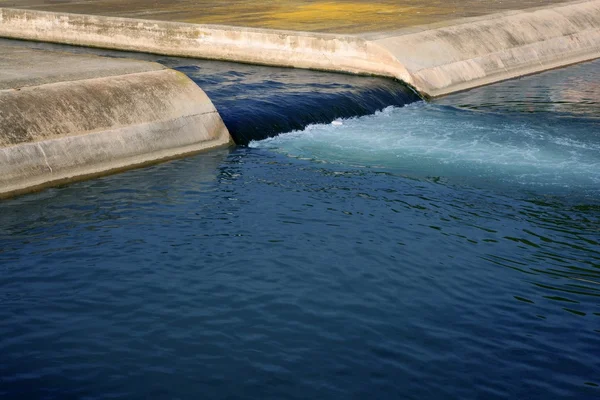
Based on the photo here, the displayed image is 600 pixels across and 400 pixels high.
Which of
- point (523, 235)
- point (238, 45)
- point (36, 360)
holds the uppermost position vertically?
point (238, 45)

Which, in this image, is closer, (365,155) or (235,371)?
(235,371)

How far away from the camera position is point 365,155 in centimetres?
1485

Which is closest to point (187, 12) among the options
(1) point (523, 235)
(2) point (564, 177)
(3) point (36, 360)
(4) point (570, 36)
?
(4) point (570, 36)

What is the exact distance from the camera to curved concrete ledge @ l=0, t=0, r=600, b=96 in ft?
66.3

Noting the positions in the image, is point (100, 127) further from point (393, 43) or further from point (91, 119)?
point (393, 43)

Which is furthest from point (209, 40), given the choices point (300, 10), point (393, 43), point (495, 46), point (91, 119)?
point (91, 119)

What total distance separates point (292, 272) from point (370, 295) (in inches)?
40.2

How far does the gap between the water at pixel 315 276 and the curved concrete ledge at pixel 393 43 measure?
5.27 metres

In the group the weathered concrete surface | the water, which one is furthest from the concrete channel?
the water

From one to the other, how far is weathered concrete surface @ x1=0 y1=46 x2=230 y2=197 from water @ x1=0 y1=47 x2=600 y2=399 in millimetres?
391

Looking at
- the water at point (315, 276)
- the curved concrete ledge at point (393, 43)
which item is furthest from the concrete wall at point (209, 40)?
the water at point (315, 276)

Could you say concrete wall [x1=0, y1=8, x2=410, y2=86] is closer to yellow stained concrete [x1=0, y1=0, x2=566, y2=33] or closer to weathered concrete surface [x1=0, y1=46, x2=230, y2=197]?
yellow stained concrete [x1=0, y1=0, x2=566, y2=33]

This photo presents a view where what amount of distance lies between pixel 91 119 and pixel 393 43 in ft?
28.4

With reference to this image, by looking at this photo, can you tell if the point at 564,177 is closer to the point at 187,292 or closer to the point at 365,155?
the point at 365,155
